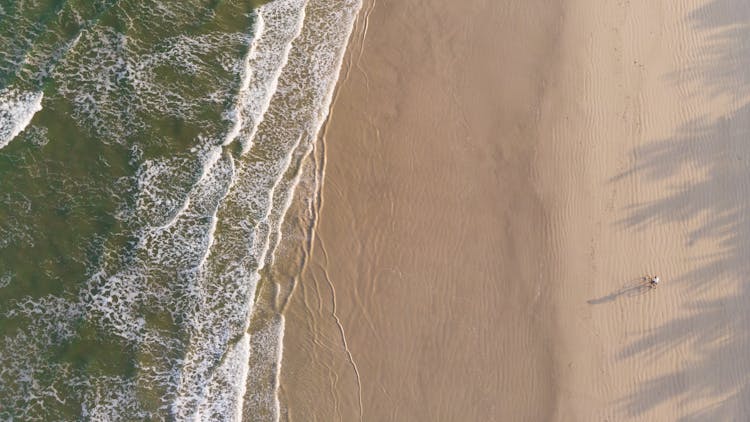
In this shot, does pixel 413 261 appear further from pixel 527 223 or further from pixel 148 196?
pixel 148 196

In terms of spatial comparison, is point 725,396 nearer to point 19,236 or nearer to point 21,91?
point 19,236

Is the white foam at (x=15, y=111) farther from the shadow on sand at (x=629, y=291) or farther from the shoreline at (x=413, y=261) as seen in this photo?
the shadow on sand at (x=629, y=291)

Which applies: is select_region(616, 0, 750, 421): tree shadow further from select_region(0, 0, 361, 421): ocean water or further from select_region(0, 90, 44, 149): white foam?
select_region(0, 90, 44, 149): white foam

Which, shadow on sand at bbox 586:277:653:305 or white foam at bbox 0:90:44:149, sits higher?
white foam at bbox 0:90:44:149

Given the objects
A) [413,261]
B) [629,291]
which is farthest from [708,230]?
[413,261]

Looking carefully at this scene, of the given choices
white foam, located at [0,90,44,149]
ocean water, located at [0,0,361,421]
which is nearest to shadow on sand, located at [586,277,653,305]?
ocean water, located at [0,0,361,421]

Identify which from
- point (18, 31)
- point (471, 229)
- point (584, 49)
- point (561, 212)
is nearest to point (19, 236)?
point (18, 31)
